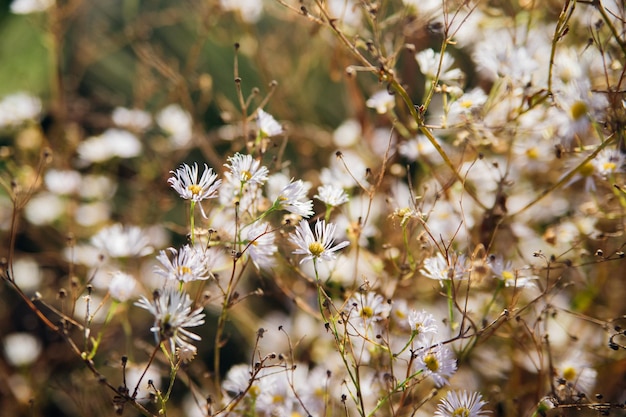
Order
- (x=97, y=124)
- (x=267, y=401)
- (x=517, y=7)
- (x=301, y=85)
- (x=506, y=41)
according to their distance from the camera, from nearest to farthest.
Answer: (x=267, y=401) → (x=506, y=41) → (x=517, y=7) → (x=97, y=124) → (x=301, y=85)

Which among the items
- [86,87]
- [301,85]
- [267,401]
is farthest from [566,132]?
[86,87]

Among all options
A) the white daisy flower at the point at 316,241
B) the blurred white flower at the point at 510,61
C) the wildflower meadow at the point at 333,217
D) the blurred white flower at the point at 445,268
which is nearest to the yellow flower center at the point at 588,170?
the wildflower meadow at the point at 333,217

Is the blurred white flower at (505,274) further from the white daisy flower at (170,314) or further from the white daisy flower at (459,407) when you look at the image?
the white daisy flower at (170,314)

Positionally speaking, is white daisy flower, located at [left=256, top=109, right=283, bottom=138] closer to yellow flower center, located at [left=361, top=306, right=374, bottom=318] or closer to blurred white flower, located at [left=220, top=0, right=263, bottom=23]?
yellow flower center, located at [left=361, top=306, right=374, bottom=318]

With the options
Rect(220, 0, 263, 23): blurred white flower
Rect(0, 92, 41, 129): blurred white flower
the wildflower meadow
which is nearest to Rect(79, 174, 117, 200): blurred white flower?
the wildflower meadow

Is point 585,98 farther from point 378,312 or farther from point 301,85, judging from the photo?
point 301,85

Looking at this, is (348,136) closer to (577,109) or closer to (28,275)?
(577,109)

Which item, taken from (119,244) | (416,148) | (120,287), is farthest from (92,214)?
(416,148)
